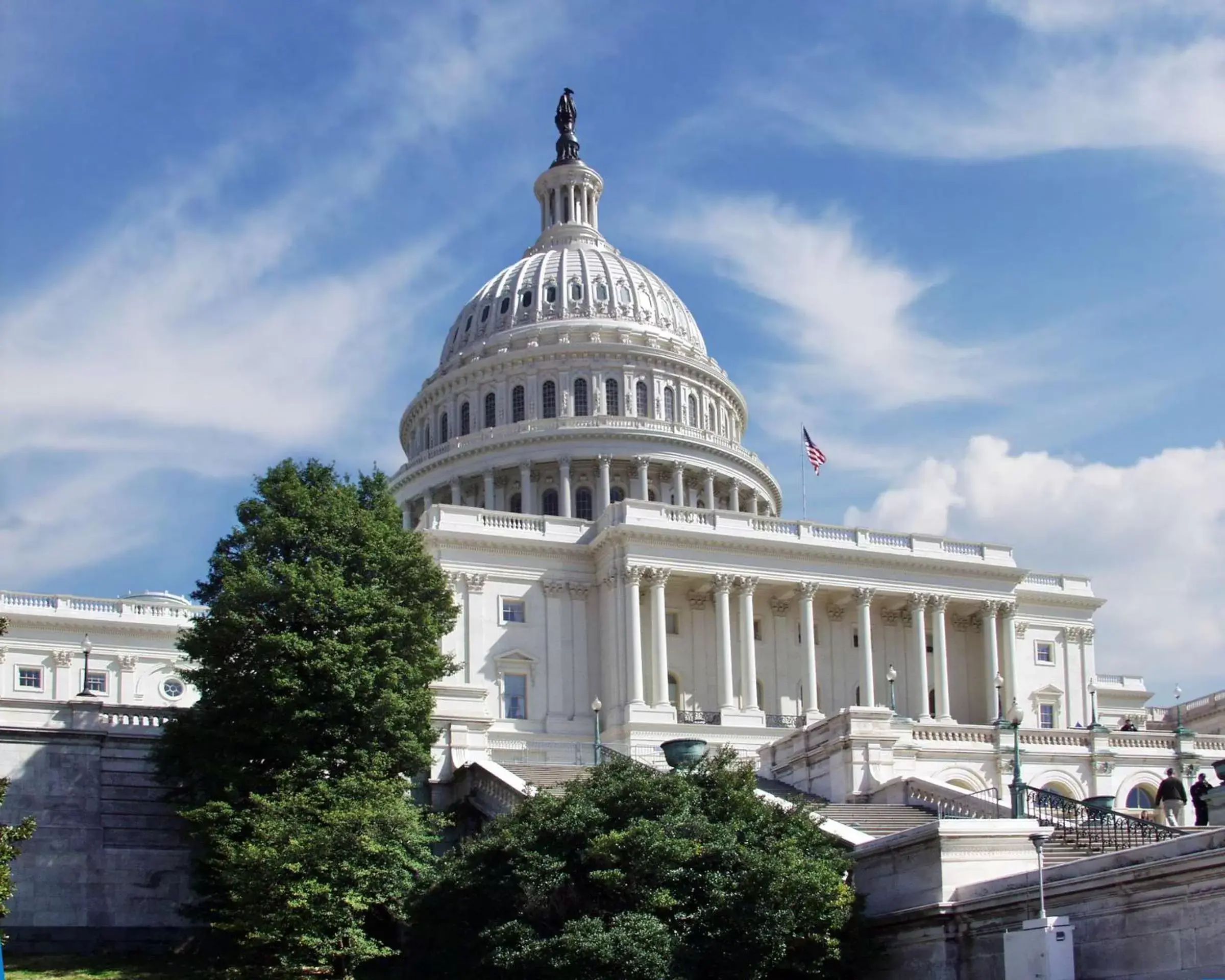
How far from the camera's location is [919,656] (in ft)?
283

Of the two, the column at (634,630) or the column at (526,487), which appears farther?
the column at (526,487)

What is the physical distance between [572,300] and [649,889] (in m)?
89.7

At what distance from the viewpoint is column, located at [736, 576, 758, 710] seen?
8162 centimetres

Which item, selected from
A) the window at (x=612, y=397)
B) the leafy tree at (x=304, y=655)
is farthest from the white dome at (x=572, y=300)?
the leafy tree at (x=304, y=655)

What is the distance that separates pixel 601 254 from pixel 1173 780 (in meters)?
89.8

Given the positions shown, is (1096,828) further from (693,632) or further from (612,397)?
(612,397)

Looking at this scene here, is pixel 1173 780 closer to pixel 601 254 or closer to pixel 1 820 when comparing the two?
pixel 1 820

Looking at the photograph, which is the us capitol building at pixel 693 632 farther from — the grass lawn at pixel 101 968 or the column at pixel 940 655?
the grass lawn at pixel 101 968

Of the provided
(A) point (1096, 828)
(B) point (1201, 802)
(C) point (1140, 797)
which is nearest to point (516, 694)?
(C) point (1140, 797)

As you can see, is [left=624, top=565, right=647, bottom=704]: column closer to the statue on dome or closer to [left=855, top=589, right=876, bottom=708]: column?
[left=855, top=589, right=876, bottom=708]: column

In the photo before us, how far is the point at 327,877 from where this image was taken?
1491 inches

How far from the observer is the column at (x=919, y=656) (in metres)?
85.9

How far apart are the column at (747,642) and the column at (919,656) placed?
9.11 metres

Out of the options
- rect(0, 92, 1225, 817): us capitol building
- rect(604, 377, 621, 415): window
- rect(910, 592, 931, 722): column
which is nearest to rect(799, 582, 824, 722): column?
rect(0, 92, 1225, 817): us capitol building
